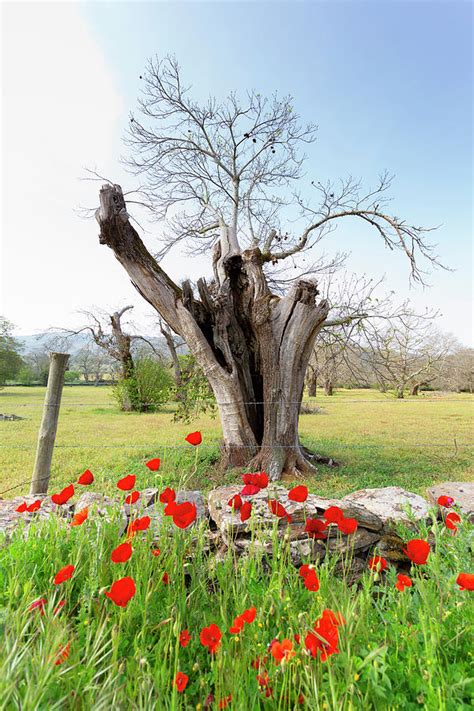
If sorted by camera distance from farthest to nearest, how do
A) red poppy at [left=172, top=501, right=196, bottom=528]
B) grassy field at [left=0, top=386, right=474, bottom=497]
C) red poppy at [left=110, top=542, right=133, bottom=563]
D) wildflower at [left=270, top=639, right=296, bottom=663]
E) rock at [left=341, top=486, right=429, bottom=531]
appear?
grassy field at [left=0, top=386, right=474, bottom=497] → rock at [left=341, top=486, right=429, bottom=531] → red poppy at [left=172, top=501, right=196, bottom=528] → red poppy at [left=110, top=542, right=133, bottom=563] → wildflower at [left=270, top=639, right=296, bottom=663]

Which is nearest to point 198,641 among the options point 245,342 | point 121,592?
point 121,592

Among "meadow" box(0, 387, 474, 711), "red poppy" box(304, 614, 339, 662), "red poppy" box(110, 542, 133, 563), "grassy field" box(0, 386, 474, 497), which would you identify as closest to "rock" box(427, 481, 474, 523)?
"meadow" box(0, 387, 474, 711)

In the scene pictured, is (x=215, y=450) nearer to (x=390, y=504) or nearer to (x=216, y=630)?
(x=390, y=504)

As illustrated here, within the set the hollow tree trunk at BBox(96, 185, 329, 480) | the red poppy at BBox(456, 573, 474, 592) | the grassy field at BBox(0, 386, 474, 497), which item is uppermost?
the hollow tree trunk at BBox(96, 185, 329, 480)

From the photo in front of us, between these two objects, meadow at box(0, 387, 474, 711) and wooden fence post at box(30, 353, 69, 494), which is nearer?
meadow at box(0, 387, 474, 711)

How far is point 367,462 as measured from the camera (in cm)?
687

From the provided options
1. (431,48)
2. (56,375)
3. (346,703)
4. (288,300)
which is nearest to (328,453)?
(288,300)

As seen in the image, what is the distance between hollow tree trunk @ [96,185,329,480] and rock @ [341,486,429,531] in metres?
2.38

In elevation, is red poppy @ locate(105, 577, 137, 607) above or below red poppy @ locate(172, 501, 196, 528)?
below

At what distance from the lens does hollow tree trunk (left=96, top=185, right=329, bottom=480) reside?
5617mm

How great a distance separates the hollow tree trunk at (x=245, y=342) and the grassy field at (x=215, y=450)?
66 cm

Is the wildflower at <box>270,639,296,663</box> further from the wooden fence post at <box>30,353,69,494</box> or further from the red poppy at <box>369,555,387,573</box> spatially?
the wooden fence post at <box>30,353,69,494</box>

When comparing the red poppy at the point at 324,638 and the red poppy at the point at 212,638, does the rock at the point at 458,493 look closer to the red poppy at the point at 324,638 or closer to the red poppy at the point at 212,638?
the red poppy at the point at 324,638

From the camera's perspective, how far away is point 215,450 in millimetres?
7129
